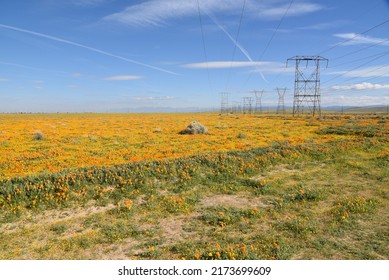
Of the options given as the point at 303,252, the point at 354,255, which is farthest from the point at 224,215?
the point at 354,255

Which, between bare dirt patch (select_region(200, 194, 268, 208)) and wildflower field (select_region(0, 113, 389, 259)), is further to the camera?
bare dirt patch (select_region(200, 194, 268, 208))

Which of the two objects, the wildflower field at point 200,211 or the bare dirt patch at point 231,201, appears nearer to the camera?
the wildflower field at point 200,211

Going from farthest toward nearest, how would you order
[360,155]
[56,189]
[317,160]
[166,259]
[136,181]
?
[360,155] → [317,160] → [136,181] → [56,189] → [166,259]

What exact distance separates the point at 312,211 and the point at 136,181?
768 centimetres

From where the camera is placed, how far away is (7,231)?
848cm

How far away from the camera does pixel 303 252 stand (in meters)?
7.09

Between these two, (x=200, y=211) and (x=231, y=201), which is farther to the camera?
(x=231, y=201)

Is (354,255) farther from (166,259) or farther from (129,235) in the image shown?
(129,235)

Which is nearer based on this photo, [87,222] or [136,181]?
[87,222]

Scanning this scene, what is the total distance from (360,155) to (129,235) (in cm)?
1926

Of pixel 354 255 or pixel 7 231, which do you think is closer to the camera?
pixel 354 255

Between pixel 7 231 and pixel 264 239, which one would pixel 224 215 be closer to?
pixel 264 239

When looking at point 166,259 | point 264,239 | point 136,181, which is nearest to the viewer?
A: point 166,259

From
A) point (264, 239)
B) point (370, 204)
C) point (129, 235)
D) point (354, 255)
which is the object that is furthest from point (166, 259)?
point (370, 204)
